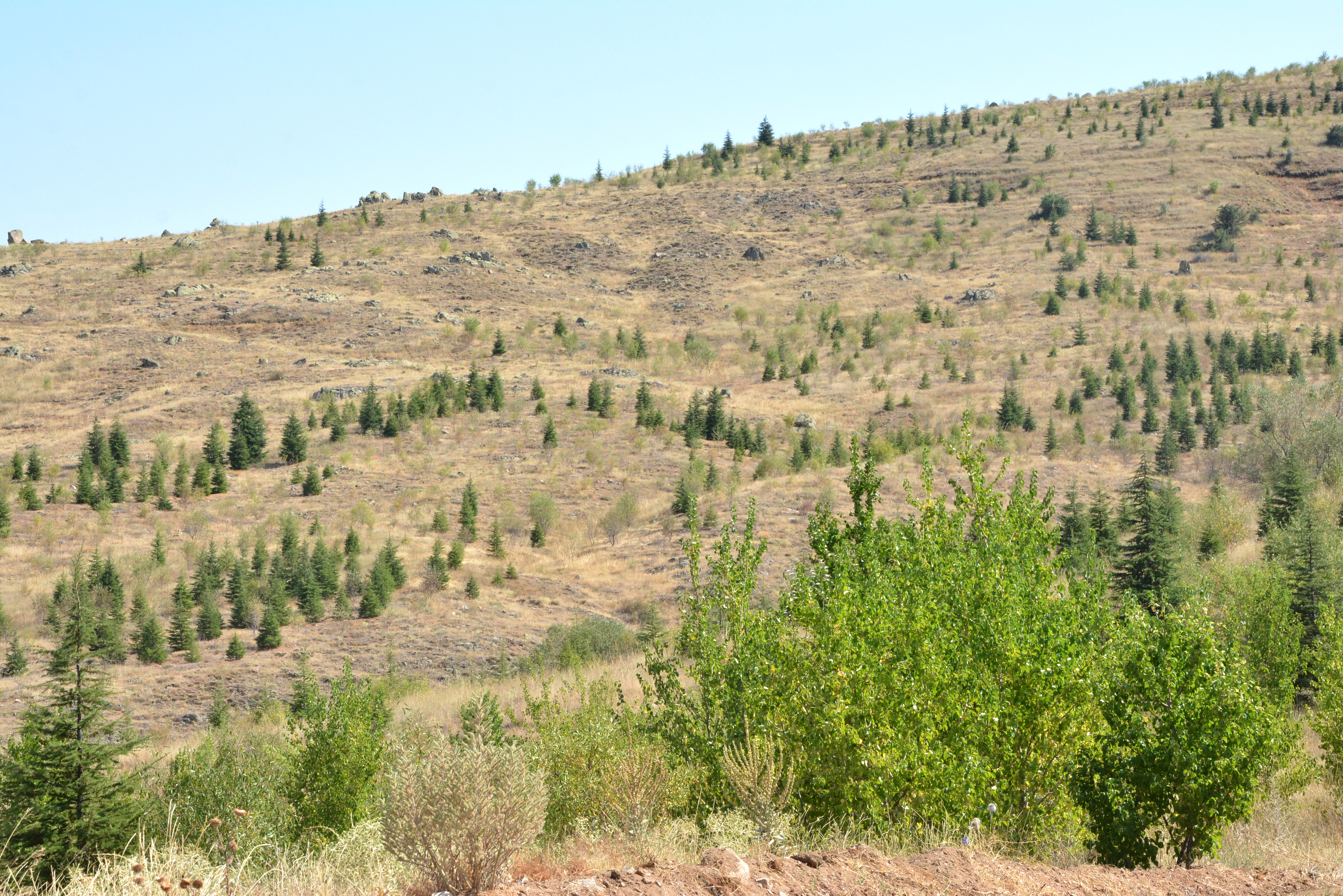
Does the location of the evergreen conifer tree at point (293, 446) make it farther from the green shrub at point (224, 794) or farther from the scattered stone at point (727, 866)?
the scattered stone at point (727, 866)

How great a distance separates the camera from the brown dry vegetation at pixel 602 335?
105 ft

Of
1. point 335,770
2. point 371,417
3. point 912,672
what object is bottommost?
→ point 335,770

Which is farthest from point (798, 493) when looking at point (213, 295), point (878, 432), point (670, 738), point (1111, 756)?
point (213, 295)

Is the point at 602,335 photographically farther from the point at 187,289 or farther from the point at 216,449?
the point at 187,289

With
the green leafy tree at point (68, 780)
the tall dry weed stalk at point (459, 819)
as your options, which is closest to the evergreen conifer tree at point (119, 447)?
the green leafy tree at point (68, 780)

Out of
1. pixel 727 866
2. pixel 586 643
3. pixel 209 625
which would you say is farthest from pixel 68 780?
pixel 209 625

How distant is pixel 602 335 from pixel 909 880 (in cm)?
5379

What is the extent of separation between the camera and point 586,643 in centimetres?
2792

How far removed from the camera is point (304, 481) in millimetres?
39219

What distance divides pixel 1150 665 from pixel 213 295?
63207 millimetres

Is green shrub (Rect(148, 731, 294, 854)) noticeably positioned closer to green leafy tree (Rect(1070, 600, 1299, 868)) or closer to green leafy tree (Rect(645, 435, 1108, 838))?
green leafy tree (Rect(645, 435, 1108, 838))

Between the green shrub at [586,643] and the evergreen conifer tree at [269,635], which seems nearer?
the evergreen conifer tree at [269,635]

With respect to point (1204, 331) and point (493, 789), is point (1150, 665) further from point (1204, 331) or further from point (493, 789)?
point (1204, 331)

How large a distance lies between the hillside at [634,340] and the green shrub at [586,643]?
76cm
